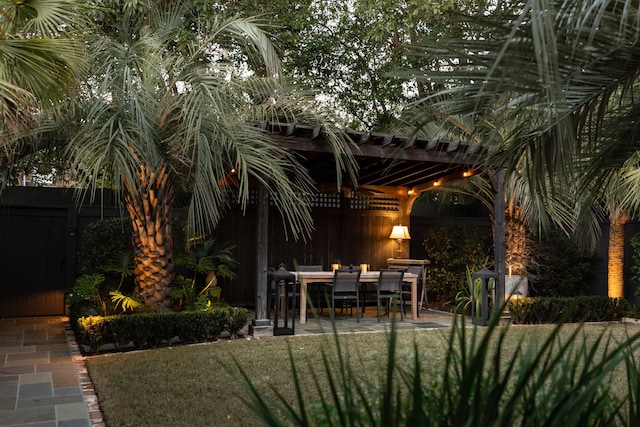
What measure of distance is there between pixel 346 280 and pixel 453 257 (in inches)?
119

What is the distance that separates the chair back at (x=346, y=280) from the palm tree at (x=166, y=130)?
176 cm

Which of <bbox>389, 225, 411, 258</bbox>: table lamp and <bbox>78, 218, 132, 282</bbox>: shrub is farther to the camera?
<bbox>389, 225, 411, 258</bbox>: table lamp

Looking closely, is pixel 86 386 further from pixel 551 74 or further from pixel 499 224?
pixel 499 224

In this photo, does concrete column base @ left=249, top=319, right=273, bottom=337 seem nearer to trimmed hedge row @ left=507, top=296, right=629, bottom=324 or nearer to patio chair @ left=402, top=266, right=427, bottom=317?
patio chair @ left=402, top=266, right=427, bottom=317

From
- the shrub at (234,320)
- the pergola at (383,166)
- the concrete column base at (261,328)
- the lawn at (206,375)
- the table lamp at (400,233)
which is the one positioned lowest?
the lawn at (206,375)

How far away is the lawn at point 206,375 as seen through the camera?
13.1 ft

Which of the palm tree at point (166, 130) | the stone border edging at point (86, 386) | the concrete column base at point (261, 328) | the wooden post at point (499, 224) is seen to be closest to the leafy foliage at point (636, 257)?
the wooden post at point (499, 224)

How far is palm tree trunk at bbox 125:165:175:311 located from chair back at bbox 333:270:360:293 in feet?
7.52

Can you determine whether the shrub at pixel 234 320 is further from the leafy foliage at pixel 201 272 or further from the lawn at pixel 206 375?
the leafy foliage at pixel 201 272

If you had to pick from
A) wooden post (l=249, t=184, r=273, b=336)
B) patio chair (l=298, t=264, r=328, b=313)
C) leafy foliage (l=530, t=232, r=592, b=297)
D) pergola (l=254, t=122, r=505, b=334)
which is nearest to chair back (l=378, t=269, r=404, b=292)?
patio chair (l=298, t=264, r=328, b=313)

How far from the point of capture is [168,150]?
20.4ft

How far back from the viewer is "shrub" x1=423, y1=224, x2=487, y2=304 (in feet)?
34.4

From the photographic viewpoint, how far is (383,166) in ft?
30.2

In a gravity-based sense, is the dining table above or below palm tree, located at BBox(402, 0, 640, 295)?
below
